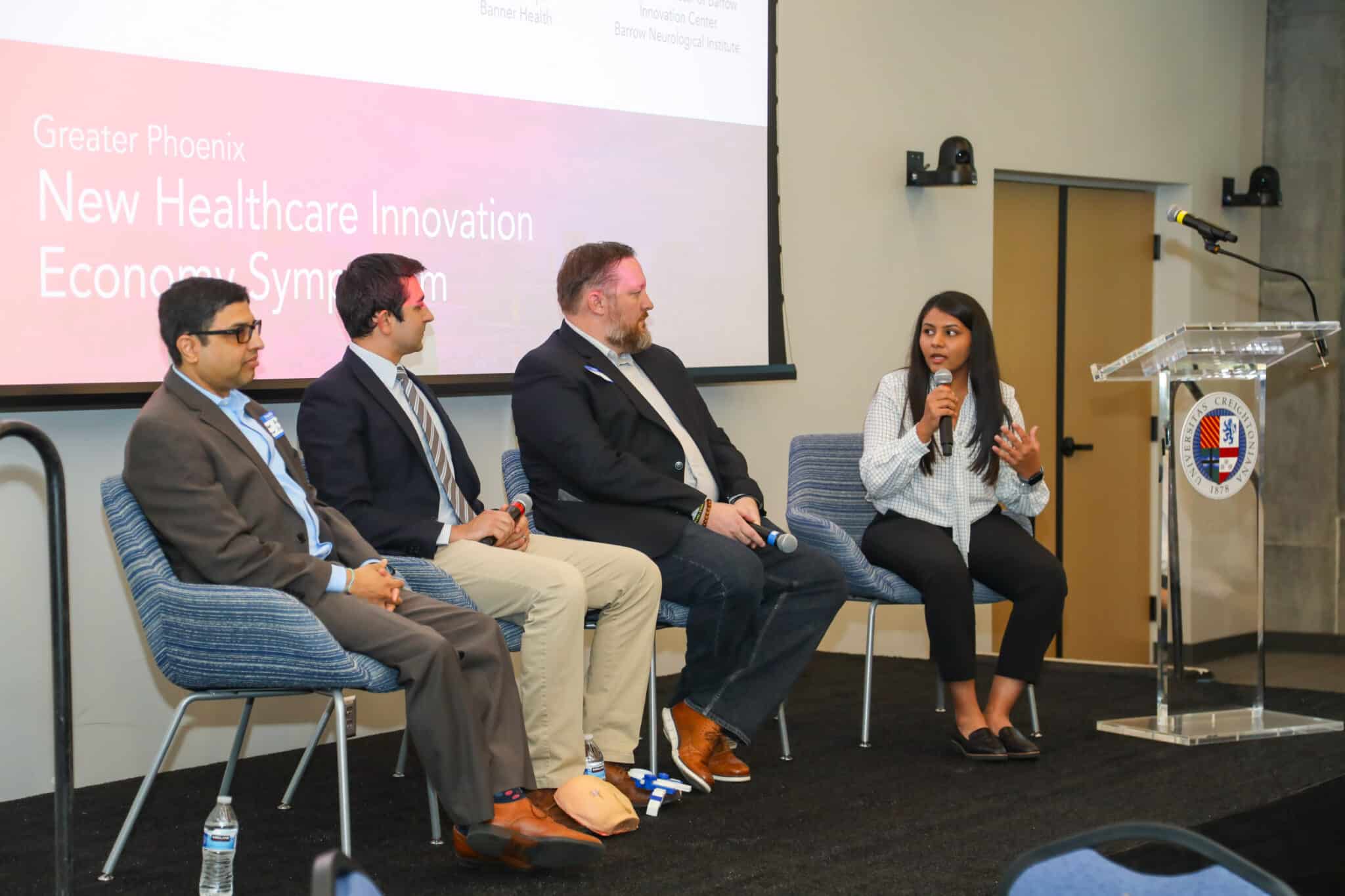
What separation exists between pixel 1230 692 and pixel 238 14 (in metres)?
3.65

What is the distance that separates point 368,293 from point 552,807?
4.04 feet

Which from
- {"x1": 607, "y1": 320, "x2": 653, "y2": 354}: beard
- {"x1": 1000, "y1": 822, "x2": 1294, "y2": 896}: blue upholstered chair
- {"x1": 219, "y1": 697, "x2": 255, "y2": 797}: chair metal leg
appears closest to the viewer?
{"x1": 1000, "y1": 822, "x2": 1294, "y2": 896}: blue upholstered chair

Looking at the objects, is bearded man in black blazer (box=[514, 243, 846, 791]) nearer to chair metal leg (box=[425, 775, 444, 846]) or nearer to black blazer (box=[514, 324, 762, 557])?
black blazer (box=[514, 324, 762, 557])

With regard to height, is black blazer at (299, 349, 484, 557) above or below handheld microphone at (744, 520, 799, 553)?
above

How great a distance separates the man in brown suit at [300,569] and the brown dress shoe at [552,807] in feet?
0.61

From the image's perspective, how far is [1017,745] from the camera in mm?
3750

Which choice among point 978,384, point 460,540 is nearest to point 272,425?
point 460,540

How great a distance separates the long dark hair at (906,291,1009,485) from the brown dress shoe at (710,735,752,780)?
39.2 inches

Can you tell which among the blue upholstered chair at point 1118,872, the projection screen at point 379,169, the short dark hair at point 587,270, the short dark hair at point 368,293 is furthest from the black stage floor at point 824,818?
the blue upholstered chair at point 1118,872

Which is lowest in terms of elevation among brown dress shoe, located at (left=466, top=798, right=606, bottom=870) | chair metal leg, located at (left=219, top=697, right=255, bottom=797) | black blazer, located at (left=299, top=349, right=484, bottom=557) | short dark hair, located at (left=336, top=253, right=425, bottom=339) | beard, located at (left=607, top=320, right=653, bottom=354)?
brown dress shoe, located at (left=466, top=798, right=606, bottom=870)

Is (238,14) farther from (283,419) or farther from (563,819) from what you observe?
(563,819)

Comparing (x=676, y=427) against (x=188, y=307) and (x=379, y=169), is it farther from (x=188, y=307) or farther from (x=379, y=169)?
(x=188, y=307)

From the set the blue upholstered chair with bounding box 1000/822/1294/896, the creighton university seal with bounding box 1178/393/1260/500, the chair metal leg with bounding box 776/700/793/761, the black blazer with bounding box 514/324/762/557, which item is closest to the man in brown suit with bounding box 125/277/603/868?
the black blazer with bounding box 514/324/762/557

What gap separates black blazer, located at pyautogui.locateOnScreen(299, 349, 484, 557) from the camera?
10.3 feet
